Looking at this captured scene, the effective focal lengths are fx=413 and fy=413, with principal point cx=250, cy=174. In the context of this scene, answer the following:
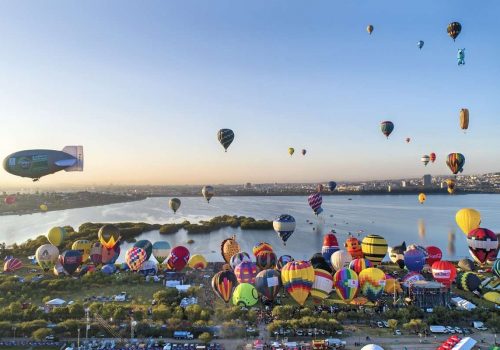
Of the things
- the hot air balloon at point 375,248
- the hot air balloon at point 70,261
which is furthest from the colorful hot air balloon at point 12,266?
the hot air balloon at point 375,248

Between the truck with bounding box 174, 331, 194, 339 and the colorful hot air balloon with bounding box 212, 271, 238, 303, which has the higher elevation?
the colorful hot air balloon with bounding box 212, 271, 238, 303

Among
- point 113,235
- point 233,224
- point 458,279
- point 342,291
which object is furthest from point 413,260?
point 233,224

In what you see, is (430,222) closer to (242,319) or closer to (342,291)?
(342,291)

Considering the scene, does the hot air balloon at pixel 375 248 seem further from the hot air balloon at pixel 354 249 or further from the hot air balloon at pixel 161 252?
the hot air balloon at pixel 161 252

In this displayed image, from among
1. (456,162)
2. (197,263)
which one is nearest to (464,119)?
(456,162)

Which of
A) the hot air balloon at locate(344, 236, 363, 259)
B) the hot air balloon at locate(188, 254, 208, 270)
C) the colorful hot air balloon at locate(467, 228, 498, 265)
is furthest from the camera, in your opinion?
the hot air balloon at locate(188, 254, 208, 270)

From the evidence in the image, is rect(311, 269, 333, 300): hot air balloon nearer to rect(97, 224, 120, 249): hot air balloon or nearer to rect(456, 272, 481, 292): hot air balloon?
rect(456, 272, 481, 292): hot air balloon

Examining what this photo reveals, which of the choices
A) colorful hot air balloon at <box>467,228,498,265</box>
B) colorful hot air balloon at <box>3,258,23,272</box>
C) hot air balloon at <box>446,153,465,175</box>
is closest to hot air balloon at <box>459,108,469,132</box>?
hot air balloon at <box>446,153,465,175</box>

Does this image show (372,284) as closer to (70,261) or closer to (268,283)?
(268,283)
